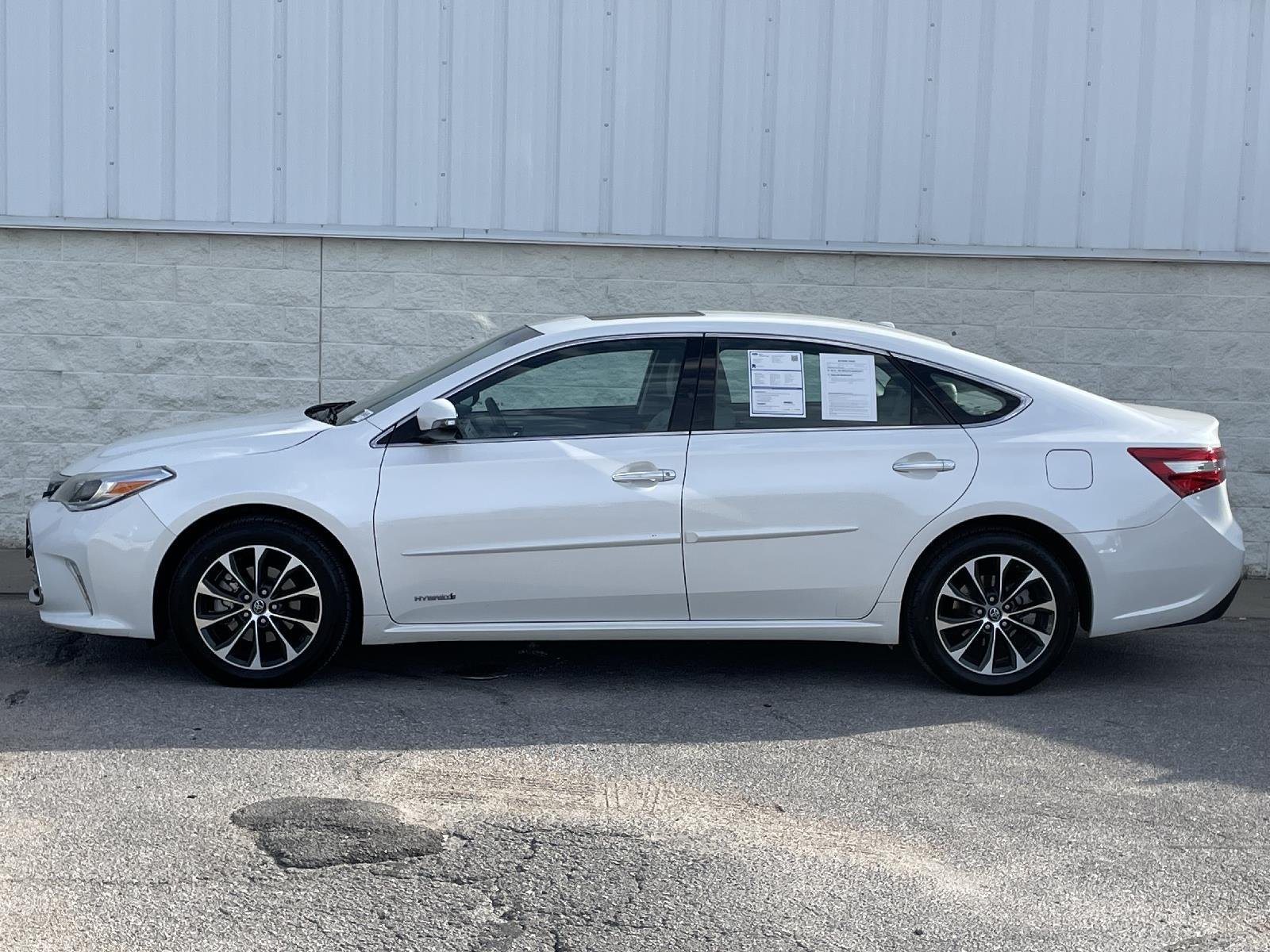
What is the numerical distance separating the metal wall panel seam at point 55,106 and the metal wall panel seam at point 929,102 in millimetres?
5505

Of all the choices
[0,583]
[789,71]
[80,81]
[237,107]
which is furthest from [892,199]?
[0,583]

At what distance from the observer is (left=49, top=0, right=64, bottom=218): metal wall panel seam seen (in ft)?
Answer: 31.4

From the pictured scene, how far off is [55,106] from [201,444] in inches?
172

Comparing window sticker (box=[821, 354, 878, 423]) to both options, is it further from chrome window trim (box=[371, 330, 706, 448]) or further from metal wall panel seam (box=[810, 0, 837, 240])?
metal wall panel seam (box=[810, 0, 837, 240])

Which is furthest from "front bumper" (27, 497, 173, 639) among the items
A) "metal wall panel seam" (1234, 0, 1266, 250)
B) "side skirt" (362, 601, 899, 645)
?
"metal wall panel seam" (1234, 0, 1266, 250)

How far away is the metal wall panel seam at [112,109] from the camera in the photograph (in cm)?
959

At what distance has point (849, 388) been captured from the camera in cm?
641

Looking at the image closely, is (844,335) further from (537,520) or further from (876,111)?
(876,111)

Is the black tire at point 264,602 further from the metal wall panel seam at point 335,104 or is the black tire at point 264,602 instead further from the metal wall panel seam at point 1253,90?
the metal wall panel seam at point 1253,90

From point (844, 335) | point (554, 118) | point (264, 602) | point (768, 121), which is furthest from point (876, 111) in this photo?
point (264, 602)

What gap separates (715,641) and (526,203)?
3659mm

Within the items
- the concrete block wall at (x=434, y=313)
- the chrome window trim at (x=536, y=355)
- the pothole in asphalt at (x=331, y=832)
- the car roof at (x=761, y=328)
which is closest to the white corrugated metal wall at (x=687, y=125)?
the concrete block wall at (x=434, y=313)

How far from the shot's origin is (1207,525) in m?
6.39

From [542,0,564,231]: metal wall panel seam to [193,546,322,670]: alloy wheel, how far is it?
4240 millimetres
